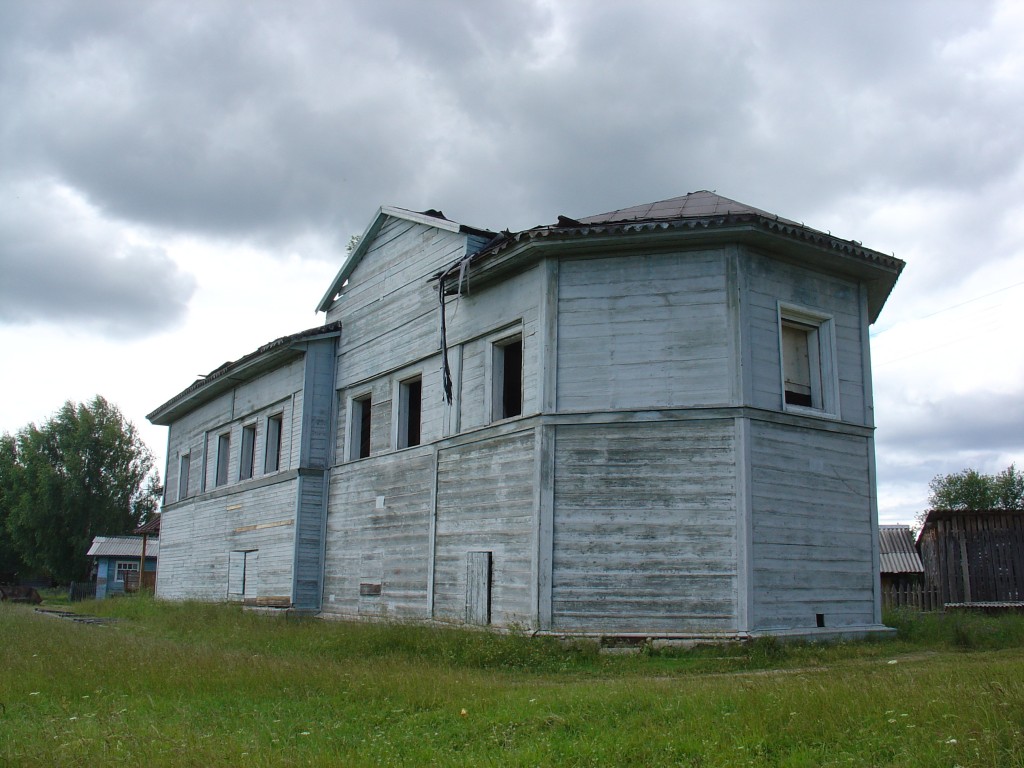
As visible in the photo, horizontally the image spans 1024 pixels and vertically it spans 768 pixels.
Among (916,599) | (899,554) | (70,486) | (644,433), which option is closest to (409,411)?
(644,433)

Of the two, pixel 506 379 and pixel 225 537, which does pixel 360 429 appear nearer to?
pixel 506 379

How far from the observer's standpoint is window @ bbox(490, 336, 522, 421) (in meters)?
15.2

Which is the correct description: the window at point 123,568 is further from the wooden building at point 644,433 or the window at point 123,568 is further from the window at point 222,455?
the wooden building at point 644,433

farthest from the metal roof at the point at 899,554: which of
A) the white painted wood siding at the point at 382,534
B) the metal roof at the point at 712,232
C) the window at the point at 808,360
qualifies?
the white painted wood siding at the point at 382,534

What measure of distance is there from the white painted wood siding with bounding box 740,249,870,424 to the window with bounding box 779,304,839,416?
0.57ft

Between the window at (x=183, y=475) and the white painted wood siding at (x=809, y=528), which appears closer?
the white painted wood siding at (x=809, y=528)

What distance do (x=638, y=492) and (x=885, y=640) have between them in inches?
168

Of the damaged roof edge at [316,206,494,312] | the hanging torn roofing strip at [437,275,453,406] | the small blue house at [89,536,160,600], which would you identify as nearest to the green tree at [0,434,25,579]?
the small blue house at [89,536,160,600]

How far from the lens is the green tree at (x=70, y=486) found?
51.9 metres

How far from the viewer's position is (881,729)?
6309 millimetres

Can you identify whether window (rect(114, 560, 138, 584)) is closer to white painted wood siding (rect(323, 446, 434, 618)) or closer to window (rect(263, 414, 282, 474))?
window (rect(263, 414, 282, 474))

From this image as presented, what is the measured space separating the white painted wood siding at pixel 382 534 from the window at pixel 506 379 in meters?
1.91

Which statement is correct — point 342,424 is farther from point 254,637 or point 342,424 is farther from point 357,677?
point 357,677

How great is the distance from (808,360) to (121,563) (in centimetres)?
4368
